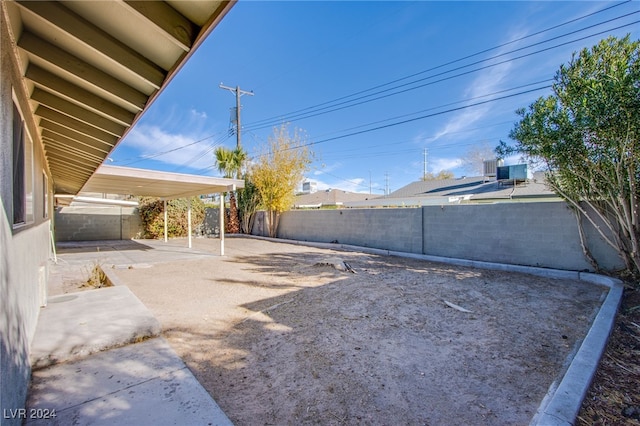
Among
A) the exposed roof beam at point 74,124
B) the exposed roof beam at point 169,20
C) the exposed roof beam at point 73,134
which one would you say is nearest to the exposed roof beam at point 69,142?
the exposed roof beam at point 73,134

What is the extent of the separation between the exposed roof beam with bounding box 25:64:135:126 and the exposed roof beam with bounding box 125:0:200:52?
1.64 metres

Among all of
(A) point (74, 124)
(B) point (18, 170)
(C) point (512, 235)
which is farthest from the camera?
(C) point (512, 235)

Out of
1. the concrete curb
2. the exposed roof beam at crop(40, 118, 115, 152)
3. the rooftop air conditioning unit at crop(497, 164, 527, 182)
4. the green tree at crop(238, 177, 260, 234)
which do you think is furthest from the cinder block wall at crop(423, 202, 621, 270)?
the green tree at crop(238, 177, 260, 234)

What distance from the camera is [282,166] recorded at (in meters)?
14.0

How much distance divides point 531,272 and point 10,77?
867cm

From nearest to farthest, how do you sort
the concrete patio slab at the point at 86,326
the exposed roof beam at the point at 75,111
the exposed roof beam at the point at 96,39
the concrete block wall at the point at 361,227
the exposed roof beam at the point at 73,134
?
the exposed roof beam at the point at 96,39, the concrete patio slab at the point at 86,326, the exposed roof beam at the point at 75,111, the exposed roof beam at the point at 73,134, the concrete block wall at the point at 361,227

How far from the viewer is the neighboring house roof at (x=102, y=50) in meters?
1.67

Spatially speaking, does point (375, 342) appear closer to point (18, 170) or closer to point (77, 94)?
point (18, 170)

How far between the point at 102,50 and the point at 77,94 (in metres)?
1.17

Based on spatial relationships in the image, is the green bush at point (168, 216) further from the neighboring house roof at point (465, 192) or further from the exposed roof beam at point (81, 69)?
the exposed roof beam at point (81, 69)

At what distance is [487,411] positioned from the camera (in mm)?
2119

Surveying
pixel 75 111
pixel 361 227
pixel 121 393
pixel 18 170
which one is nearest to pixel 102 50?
pixel 18 170

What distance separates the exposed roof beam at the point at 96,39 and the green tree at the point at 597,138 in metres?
6.23

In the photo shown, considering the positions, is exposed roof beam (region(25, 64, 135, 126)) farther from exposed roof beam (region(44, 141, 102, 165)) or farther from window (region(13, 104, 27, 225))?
exposed roof beam (region(44, 141, 102, 165))
